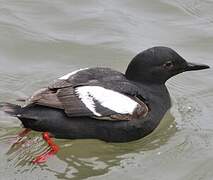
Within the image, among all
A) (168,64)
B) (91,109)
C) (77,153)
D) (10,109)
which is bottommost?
(77,153)

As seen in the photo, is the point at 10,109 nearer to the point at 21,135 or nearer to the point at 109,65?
the point at 21,135

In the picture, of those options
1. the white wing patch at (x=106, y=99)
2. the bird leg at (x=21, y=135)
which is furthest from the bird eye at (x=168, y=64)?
the bird leg at (x=21, y=135)

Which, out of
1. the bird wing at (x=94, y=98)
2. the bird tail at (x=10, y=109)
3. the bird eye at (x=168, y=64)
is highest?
the bird eye at (x=168, y=64)

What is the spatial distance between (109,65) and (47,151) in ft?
7.36

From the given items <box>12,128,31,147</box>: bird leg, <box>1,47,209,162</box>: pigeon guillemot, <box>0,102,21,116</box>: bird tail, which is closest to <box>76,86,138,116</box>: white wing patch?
<box>1,47,209,162</box>: pigeon guillemot

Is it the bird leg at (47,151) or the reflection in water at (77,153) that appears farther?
the bird leg at (47,151)

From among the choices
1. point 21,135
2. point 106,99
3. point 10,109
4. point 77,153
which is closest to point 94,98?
point 106,99

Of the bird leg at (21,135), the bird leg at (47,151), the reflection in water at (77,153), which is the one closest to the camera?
the reflection in water at (77,153)

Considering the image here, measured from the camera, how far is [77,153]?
7461mm

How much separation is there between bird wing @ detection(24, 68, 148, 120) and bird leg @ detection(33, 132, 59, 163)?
0.34m

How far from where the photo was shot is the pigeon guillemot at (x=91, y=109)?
23.4 ft

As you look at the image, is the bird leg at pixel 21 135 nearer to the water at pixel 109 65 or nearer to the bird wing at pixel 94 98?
the water at pixel 109 65

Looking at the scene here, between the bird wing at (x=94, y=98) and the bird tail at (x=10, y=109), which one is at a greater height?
the bird wing at (x=94, y=98)

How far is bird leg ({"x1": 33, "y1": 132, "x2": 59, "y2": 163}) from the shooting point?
23.6ft
